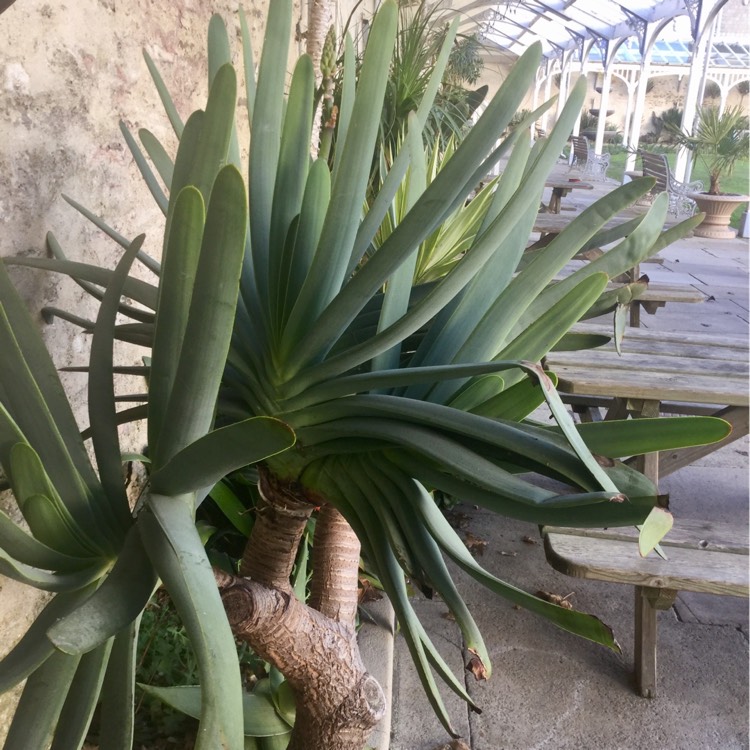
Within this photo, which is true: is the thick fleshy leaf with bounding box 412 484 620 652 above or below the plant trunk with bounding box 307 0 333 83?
below

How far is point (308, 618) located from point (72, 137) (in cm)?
88

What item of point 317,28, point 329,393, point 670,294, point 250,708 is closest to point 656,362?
point 670,294

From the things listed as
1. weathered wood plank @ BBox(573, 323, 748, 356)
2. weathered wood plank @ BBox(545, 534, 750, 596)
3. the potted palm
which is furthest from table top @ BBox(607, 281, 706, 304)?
the potted palm

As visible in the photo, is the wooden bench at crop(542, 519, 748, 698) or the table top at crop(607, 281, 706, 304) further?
the table top at crop(607, 281, 706, 304)

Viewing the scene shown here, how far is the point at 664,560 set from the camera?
6.63ft

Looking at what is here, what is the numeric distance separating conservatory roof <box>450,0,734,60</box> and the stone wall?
9.95 m

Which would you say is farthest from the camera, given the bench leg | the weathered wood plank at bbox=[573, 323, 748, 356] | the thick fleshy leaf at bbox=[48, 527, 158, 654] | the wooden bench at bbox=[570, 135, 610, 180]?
the wooden bench at bbox=[570, 135, 610, 180]

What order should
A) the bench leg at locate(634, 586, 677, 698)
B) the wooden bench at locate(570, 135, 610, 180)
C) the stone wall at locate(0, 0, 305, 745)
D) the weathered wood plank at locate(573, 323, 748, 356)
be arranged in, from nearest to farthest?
the stone wall at locate(0, 0, 305, 745)
the bench leg at locate(634, 586, 677, 698)
the weathered wood plank at locate(573, 323, 748, 356)
the wooden bench at locate(570, 135, 610, 180)

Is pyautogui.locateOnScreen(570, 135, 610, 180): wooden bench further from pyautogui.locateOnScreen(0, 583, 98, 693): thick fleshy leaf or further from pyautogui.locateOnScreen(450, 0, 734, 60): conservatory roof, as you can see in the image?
pyautogui.locateOnScreen(0, 583, 98, 693): thick fleshy leaf

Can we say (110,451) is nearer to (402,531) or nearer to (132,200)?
(402,531)

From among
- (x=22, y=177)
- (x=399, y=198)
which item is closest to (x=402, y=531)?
(x=22, y=177)

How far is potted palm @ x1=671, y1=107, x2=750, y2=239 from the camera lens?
10383 millimetres

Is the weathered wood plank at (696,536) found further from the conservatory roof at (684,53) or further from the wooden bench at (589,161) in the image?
the conservatory roof at (684,53)

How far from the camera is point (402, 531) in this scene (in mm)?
810
